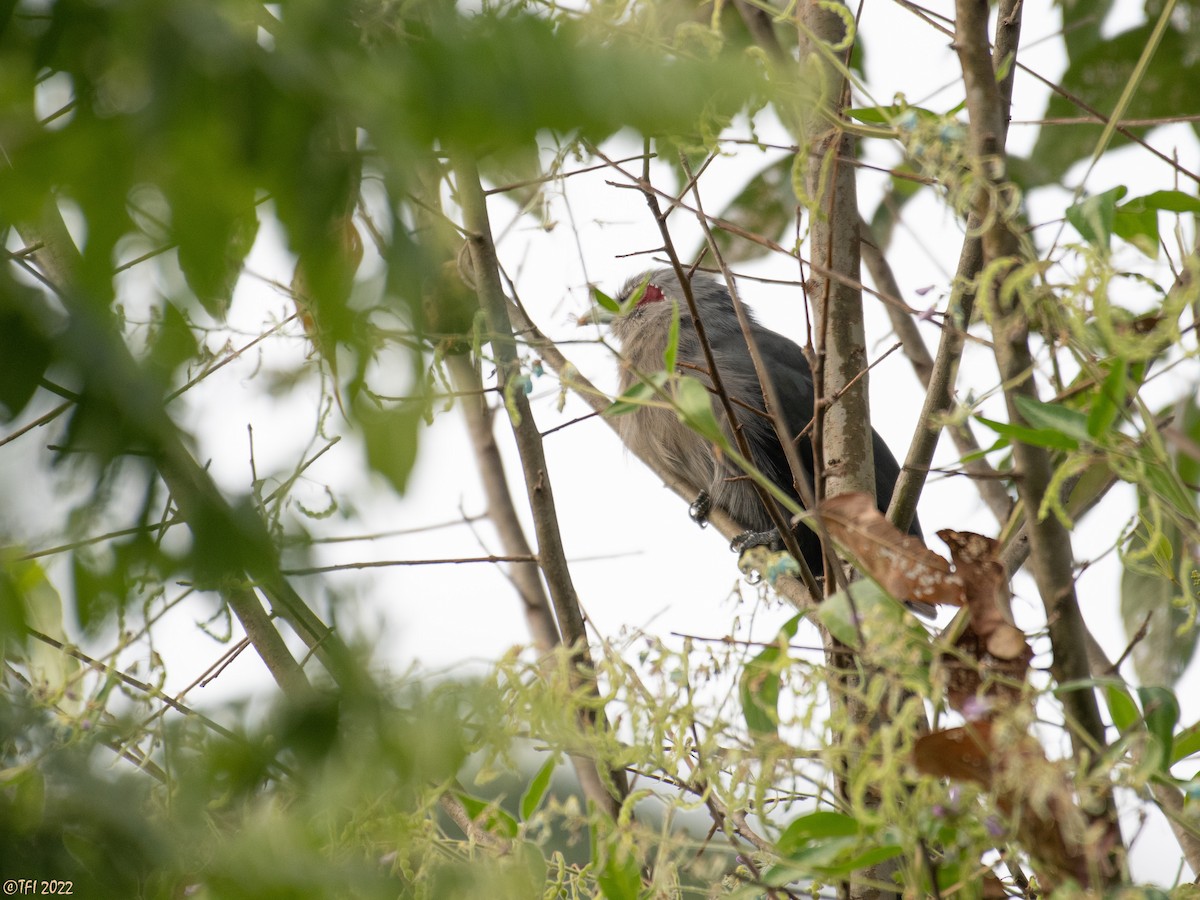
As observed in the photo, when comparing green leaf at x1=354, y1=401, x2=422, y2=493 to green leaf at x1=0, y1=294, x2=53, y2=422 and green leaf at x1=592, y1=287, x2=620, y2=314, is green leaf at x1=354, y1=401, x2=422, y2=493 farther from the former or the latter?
green leaf at x1=592, y1=287, x2=620, y2=314

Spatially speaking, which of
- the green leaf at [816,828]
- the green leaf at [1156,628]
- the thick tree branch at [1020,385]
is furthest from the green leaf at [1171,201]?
the green leaf at [1156,628]

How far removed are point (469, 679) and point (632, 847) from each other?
239mm

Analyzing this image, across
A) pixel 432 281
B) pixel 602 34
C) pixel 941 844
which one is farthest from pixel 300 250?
pixel 941 844

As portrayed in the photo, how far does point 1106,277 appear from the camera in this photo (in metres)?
0.94

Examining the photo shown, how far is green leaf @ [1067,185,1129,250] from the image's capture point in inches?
38.7

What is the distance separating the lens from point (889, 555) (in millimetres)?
1053

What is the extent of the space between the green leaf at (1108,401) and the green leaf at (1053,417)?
29 millimetres

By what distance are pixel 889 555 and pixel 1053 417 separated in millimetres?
193

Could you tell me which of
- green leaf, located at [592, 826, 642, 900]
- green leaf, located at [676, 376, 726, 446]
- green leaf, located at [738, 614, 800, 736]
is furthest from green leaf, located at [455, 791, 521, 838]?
green leaf, located at [676, 376, 726, 446]

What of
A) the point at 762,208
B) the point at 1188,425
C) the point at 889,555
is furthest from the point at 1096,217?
the point at 762,208

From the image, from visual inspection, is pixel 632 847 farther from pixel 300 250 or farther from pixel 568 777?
pixel 568 777

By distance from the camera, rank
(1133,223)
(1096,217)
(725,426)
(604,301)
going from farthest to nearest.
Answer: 1. (725,426)
2. (604,301)
3. (1133,223)
4. (1096,217)

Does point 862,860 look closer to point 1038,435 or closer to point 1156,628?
point 1038,435

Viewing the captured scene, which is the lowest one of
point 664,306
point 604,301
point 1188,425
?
point 1188,425
